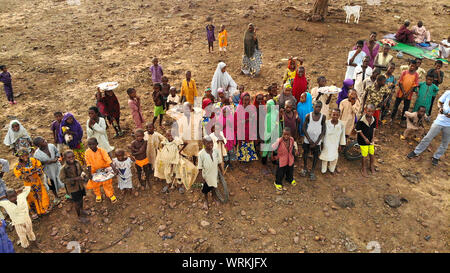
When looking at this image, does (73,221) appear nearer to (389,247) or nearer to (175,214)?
(175,214)

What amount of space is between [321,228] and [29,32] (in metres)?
15.9

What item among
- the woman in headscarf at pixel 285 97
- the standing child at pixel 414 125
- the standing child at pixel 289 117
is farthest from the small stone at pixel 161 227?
the standing child at pixel 414 125

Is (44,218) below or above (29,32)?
below

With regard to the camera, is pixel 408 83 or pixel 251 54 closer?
pixel 408 83

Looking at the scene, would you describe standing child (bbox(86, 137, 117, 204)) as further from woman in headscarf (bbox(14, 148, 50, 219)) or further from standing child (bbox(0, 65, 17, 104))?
standing child (bbox(0, 65, 17, 104))

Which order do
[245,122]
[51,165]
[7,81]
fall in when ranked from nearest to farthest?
[51,165], [245,122], [7,81]

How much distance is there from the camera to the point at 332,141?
5.83 metres

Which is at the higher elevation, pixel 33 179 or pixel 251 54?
pixel 251 54

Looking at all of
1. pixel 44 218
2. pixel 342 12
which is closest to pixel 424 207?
pixel 44 218

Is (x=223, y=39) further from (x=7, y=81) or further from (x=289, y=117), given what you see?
(x=7, y=81)

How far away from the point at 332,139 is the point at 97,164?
4411 millimetres

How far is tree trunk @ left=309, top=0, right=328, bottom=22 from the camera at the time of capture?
44.7 feet

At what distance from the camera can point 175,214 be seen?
5.32 meters

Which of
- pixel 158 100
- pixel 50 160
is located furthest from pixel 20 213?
pixel 158 100
